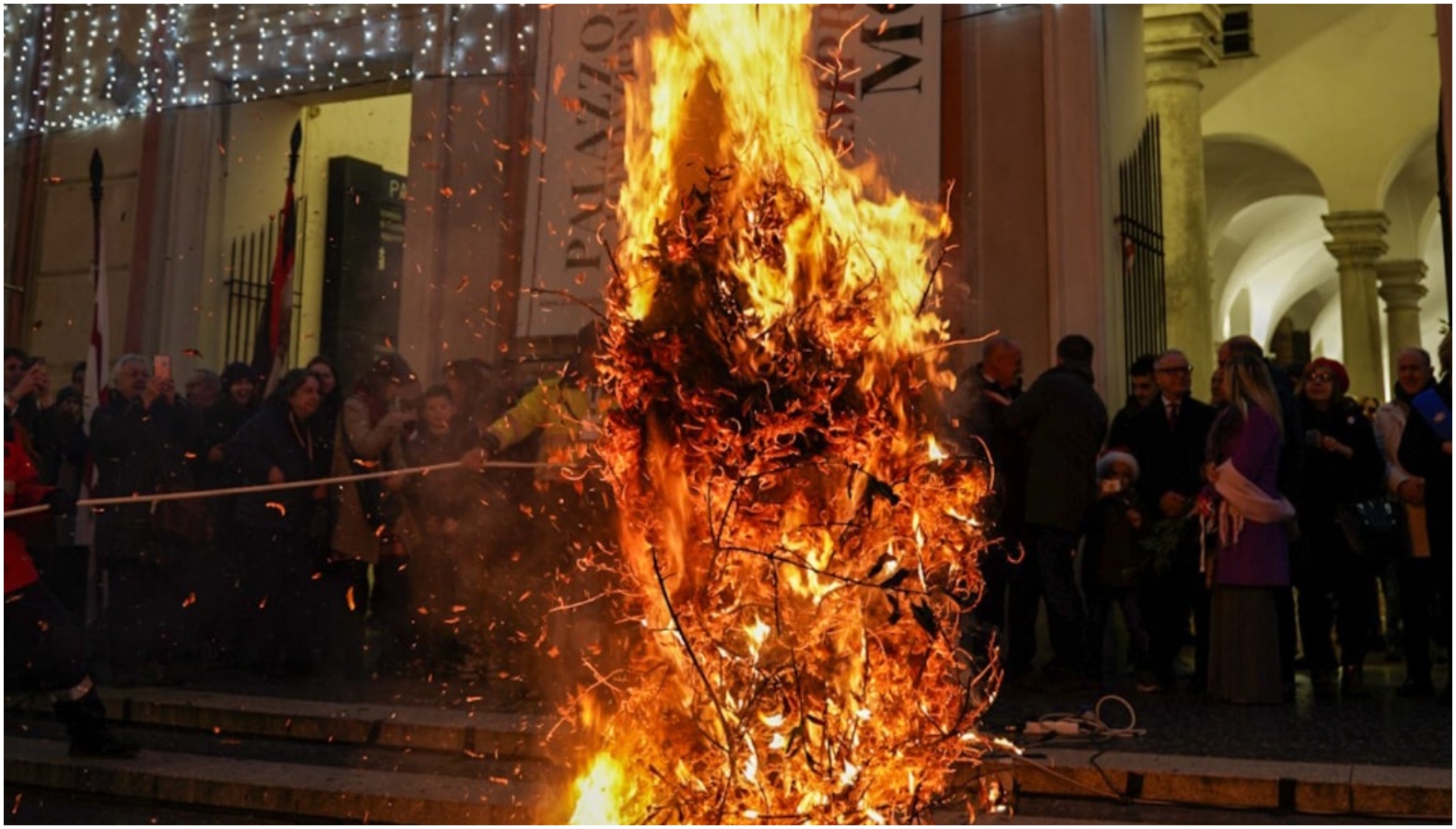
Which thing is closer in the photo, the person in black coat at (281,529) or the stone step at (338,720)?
the stone step at (338,720)

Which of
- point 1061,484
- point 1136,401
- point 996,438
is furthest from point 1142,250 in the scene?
point 1061,484

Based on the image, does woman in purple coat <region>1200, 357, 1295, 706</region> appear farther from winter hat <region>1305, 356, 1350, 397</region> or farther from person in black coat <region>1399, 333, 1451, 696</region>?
winter hat <region>1305, 356, 1350, 397</region>

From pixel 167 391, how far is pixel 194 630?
1.66m

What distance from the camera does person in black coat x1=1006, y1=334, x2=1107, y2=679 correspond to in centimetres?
872

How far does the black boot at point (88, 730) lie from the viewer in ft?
23.7

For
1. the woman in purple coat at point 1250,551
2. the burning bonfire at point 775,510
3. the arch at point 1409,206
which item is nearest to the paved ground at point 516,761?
the woman in purple coat at point 1250,551

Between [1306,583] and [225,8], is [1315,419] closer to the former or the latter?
[1306,583]

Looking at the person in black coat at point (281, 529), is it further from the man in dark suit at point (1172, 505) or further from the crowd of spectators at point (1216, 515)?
the man in dark suit at point (1172, 505)

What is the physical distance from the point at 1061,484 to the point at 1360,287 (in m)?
16.1

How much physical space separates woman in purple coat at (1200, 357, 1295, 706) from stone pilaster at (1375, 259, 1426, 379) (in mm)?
17816

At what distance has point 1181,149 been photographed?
15.5 metres

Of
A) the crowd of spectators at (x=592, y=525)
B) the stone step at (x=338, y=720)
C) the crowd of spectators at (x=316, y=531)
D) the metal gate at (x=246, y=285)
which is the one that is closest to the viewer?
the stone step at (x=338, y=720)

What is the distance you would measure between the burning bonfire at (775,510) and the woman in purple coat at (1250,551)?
4.06 metres

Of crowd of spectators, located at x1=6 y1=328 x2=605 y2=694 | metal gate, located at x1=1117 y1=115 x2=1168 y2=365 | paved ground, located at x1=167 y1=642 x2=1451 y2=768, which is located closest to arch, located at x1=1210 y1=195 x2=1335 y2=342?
metal gate, located at x1=1117 y1=115 x2=1168 y2=365
